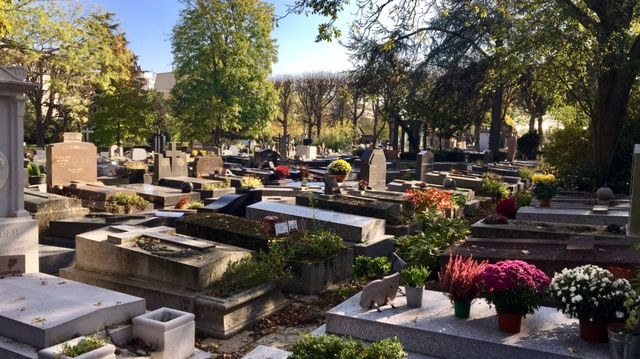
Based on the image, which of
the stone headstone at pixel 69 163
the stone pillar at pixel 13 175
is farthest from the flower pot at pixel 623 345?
the stone headstone at pixel 69 163

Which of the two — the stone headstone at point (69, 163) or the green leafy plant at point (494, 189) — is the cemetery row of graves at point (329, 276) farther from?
the green leafy plant at point (494, 189)

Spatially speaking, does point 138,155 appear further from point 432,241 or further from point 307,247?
point 432,241

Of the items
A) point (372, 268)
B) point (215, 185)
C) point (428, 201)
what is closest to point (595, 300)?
point (372, 268)

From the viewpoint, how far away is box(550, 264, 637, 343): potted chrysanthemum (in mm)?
4887

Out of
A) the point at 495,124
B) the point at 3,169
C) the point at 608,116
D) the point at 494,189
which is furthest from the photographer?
the point at 495,124

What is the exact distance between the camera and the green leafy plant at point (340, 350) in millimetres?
4180

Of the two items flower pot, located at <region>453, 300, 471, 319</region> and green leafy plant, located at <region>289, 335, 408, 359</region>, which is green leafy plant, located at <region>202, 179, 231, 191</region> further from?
green leafy plant, located at <region>289, 335, 408, 359</region>

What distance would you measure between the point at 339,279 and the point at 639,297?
4795 millimetres

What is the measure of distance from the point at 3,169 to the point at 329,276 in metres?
4.91

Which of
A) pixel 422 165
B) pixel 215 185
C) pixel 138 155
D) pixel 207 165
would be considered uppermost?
pixel 422 165

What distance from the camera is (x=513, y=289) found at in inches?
204

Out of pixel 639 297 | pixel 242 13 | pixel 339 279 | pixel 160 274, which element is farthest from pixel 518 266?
pixel 242 13

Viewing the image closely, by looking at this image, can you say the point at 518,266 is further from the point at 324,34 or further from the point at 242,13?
the point at 242,13

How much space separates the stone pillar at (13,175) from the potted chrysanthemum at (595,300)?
261 inches
